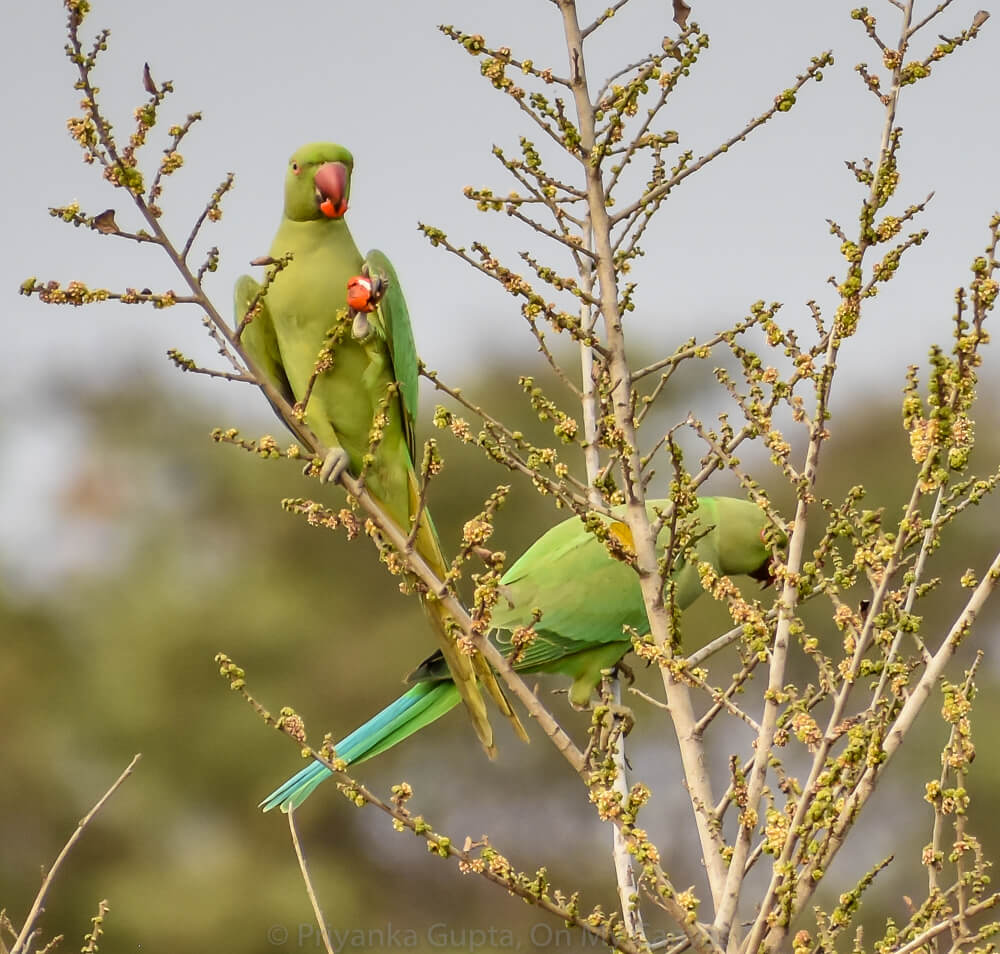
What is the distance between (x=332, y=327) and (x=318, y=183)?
13.8 inches

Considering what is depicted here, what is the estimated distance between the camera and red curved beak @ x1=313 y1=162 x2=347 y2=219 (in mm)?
3312

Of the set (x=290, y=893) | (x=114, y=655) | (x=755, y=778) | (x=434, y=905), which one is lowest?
(x=434, y=905)

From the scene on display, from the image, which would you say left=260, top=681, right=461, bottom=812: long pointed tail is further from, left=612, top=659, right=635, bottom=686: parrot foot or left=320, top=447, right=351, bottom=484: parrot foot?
left=320, top=447, right=351, bottom=484: parrot foot

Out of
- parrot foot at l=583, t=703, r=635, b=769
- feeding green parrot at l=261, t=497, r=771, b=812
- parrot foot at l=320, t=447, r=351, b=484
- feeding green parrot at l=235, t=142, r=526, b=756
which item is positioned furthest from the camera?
feeding green parrot at l=261, t=497, r=771, b=812

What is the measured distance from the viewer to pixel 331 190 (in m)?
3.31

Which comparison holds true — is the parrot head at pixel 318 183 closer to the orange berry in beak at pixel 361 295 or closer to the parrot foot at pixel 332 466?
the orange berry in beak at pixel 361 295

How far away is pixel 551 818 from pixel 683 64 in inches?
666

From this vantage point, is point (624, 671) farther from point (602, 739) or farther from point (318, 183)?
point (602, 739)

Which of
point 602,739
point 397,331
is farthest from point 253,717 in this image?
point 602,739

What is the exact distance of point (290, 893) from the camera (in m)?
18.0

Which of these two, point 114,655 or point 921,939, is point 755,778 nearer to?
point 921,939

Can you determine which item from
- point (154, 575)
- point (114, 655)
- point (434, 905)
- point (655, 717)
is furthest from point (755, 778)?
point (154, 575)

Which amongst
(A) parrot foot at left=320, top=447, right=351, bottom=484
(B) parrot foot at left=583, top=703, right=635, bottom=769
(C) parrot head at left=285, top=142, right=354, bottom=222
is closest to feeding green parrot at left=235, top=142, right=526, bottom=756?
(C) parrot head at left=285, top=142, right=354, bottom=222

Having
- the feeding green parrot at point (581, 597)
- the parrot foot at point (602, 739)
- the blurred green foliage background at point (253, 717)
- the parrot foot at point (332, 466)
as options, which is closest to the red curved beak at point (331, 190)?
the parrot foot at point (332, 466)
